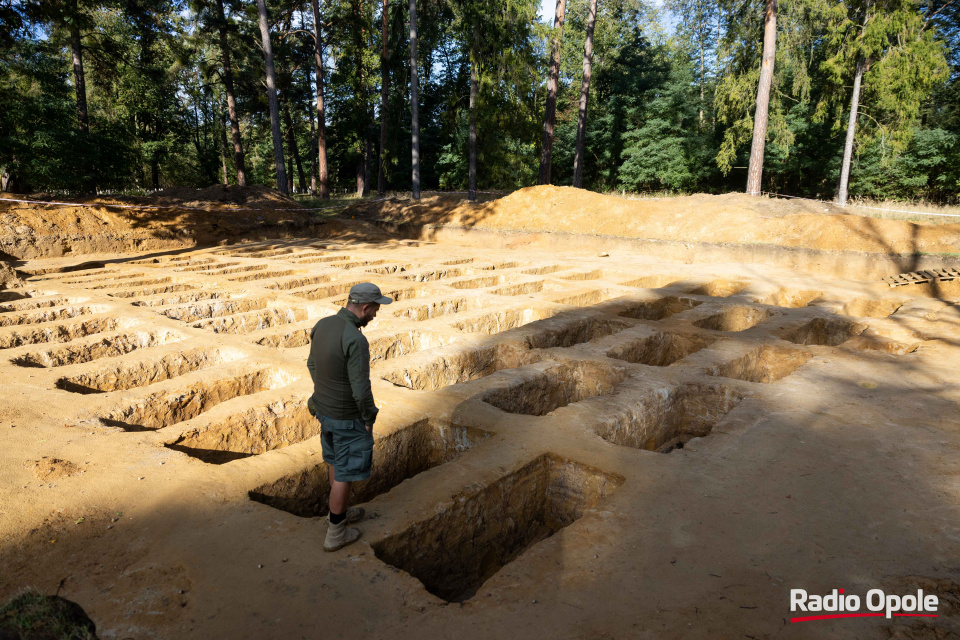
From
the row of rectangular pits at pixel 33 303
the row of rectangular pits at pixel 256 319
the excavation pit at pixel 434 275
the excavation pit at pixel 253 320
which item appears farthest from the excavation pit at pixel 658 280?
the row of rectangular pits at pixel 33 303

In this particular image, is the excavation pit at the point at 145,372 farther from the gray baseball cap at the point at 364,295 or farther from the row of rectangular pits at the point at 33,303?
the gray baseball cap at the point at 364,295

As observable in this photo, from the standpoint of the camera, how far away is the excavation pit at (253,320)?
7.62 meters

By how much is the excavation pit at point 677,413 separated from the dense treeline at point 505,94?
15.6 meters

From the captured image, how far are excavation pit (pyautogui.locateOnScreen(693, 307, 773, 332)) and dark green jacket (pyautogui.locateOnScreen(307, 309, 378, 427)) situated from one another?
6953 millimetres

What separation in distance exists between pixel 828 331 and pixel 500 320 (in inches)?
199

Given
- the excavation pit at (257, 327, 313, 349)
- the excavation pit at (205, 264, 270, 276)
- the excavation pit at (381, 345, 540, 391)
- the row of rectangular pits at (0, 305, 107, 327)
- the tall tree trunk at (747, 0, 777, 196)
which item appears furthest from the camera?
the tall tree trunk at (747, 0, 777, 196)

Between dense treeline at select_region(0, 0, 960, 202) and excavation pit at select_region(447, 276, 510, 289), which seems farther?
dense treeline at select_region(0, 0, 960, 202)

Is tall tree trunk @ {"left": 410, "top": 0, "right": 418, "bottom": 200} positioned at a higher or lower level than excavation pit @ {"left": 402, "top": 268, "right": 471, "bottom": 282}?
higher

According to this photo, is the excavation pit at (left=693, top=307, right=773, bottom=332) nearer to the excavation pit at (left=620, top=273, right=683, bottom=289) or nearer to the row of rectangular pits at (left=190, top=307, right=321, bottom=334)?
the excavation pit at (left=620, top=273, right=683, bottom=289)

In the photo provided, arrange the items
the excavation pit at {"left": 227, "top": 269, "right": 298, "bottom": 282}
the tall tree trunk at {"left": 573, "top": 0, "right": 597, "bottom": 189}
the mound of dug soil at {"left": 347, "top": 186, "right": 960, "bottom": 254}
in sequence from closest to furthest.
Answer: the excavation pit at {"left": 227, "top": 269, "right": 298, "bottom": 282} → the mound of dug soil at {"left": 347, "top": 186, "right": 960, "bottom": 254} → the tall tree trunk at {"left": 573, "top": 0, "right": 597, "bottom": 189}

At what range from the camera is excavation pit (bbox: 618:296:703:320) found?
8984mm

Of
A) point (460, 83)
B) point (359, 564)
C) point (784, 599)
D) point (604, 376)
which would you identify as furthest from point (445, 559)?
point (460, 83)

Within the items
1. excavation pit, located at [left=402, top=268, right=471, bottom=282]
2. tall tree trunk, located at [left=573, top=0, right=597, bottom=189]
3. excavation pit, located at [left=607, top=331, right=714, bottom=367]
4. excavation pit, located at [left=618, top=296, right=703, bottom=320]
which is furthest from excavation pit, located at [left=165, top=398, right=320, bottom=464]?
tall tree trunk, located at [left=573, top=0, right=597, bottom=189]

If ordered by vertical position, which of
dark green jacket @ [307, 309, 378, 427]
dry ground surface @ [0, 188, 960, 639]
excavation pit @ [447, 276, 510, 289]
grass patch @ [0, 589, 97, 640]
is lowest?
dry ground surface @ [0, 188, 960, 639]
